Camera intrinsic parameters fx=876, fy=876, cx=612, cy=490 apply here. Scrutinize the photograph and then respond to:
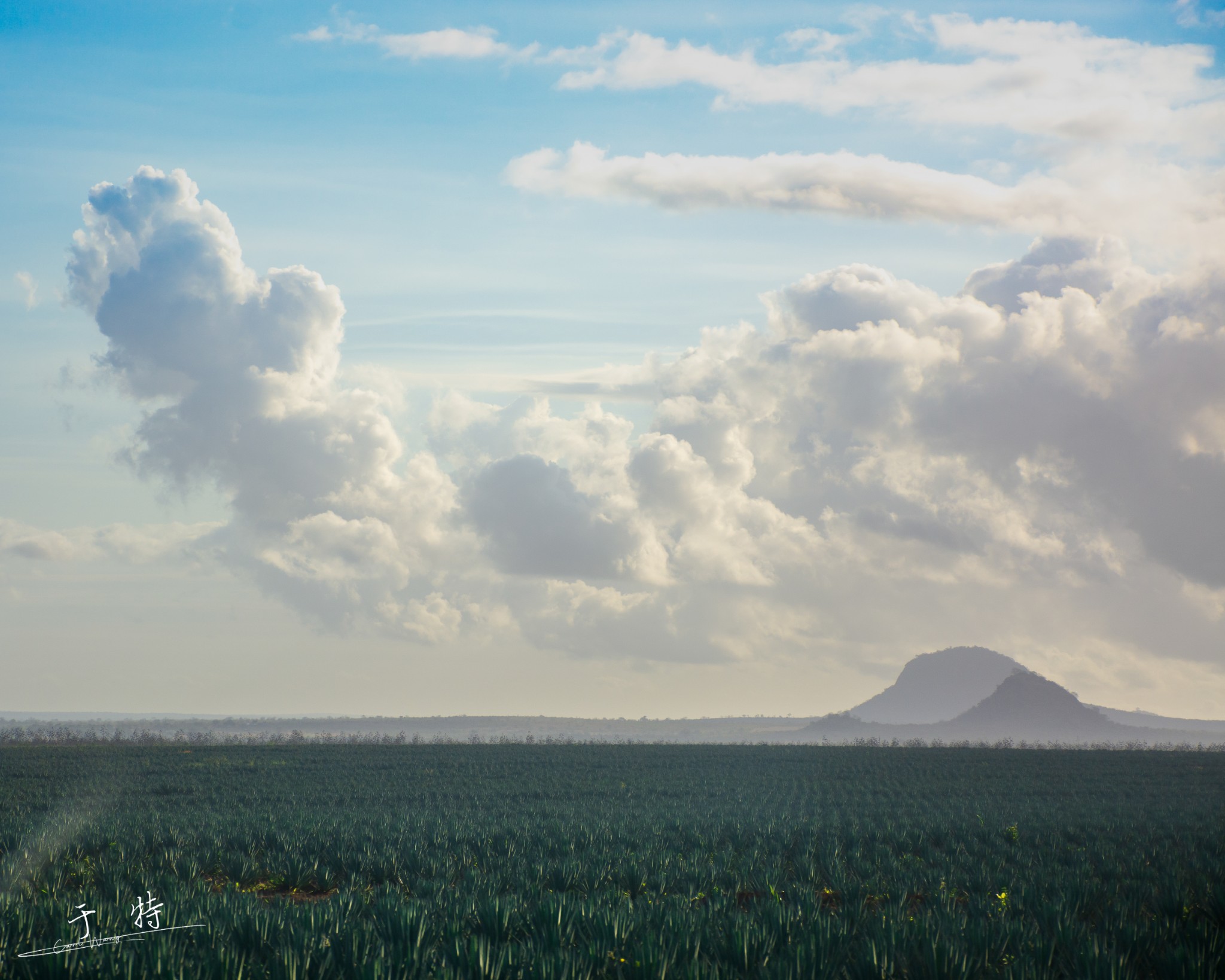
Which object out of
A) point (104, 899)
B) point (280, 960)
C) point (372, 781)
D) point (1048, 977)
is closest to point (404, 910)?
point (280, 960)

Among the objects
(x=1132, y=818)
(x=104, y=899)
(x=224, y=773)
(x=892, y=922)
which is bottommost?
(x=224, y=773)

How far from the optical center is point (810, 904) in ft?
36.1

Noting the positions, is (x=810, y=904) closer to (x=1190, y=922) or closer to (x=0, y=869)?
(x=1190, y=922)

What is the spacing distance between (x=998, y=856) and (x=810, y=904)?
765 cm

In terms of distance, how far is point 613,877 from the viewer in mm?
14180
